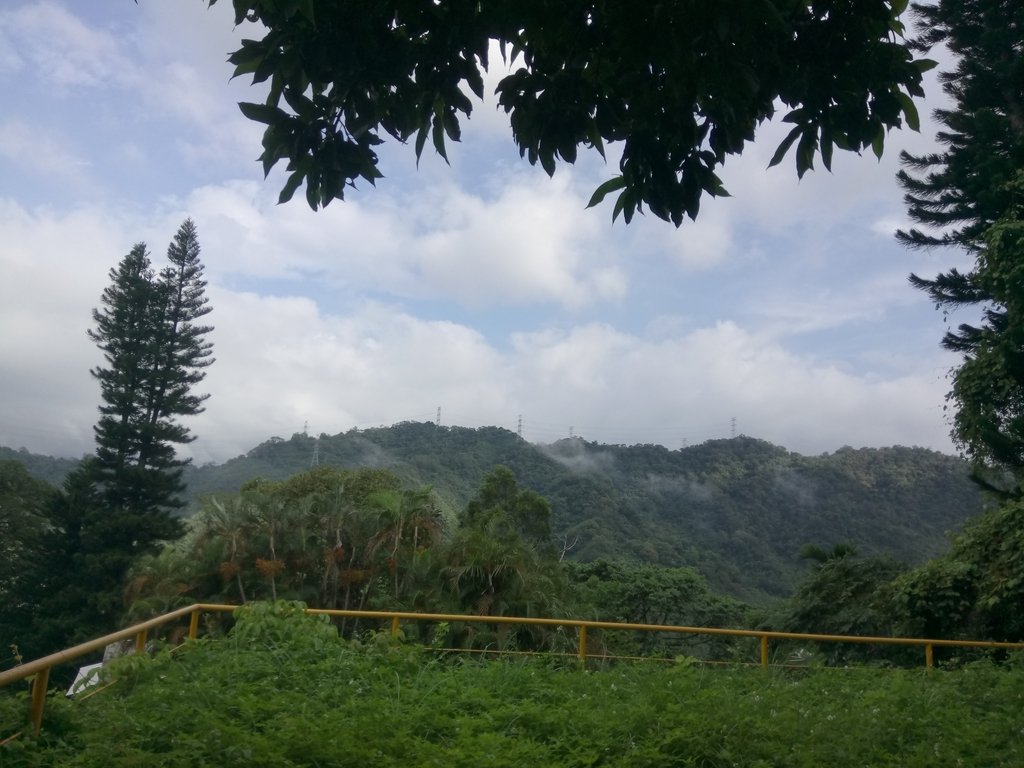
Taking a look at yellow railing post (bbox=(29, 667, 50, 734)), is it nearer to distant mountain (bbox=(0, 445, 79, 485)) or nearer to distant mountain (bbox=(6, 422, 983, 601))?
distant mountain (bbox=(6, 422, 983, 601))

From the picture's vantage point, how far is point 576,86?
12.3ft

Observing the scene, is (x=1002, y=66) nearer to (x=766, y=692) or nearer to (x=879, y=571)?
(x=879, y=571)

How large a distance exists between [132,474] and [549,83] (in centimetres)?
3192

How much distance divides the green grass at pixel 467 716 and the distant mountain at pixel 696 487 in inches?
917

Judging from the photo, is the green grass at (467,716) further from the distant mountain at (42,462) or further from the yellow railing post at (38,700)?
the distant mountain at (42,462)

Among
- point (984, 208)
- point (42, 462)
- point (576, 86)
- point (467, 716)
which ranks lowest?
point (467, 716)

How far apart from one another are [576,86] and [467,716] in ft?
9.94

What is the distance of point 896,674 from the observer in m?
6.62

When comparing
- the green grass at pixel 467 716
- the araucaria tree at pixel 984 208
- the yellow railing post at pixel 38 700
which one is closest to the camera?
the green grass at pixel 467 716

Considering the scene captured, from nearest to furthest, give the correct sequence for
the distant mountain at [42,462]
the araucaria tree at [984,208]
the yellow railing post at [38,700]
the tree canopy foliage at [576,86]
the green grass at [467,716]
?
the tree canopy foliage at [576,86] < the green grass at [467,716] < the yellow railing post at [38,700] < the araucaria tree at [984,208] < the distant mountain at [42,462]

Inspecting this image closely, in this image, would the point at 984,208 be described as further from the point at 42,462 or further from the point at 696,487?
the point at 42,462

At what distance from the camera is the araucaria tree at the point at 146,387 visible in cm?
3222

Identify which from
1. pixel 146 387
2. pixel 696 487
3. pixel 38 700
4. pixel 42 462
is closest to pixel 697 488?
pixel 696 487

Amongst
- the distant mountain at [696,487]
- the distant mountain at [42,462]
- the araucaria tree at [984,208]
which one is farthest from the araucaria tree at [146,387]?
the araucaria tree at [984,208]
